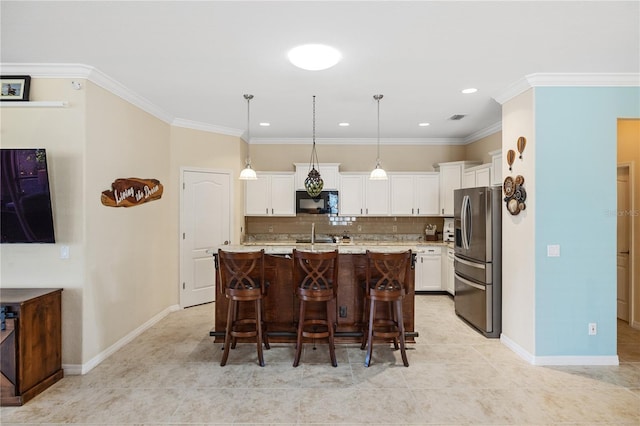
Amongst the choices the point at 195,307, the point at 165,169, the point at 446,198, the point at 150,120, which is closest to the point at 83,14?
the point at 150,120

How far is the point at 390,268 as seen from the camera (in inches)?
131

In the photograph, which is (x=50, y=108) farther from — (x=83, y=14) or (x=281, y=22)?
(x=281, y=22)

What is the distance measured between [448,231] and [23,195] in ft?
19.5

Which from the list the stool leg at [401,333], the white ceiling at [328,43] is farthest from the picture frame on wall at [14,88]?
the stool leg at [401,333]

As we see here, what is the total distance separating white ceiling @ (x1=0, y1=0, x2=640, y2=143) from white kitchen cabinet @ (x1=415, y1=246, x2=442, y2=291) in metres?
2.63

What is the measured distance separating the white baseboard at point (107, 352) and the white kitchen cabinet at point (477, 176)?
5.02 m

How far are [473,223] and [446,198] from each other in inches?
76.3

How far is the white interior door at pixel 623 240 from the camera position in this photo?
4523mm

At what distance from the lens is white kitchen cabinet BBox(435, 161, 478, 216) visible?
19.8 ft

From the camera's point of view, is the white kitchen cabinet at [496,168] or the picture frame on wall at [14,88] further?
the white kitchen cabinet at [496,168]

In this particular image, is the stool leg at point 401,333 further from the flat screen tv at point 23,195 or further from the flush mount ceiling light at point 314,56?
the flat screen tv at point 23,195

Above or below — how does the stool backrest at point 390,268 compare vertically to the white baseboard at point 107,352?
above

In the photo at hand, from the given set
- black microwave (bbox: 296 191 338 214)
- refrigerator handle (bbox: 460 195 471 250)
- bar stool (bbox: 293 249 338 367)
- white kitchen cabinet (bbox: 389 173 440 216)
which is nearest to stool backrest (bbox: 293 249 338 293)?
bar stool (bbox: 293 249 338 367)

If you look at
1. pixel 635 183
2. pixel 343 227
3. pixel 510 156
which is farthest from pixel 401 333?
pixel 635 183
